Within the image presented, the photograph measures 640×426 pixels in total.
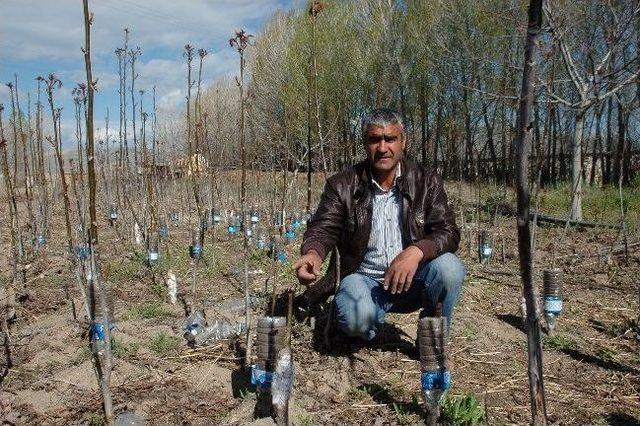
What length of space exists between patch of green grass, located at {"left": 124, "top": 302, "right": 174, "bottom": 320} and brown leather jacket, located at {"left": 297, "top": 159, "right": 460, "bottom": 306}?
1306 mm

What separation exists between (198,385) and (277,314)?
2.88 feet

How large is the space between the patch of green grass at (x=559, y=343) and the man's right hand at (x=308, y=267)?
4.44 feet

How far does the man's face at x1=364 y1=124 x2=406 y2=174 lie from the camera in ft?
7.80

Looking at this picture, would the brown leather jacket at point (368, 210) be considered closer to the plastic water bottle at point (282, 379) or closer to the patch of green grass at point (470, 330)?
the patch of green grass at point (470, 330)

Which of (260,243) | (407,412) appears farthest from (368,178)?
(260,243)

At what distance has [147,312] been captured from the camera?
3.22 meters

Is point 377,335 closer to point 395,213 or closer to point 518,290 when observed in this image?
point 395,213

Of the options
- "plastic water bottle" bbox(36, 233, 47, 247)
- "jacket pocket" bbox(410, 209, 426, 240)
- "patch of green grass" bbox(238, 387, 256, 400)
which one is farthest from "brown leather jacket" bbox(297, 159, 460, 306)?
"plastic water bottle" bbox(36, 233, 47, 247)

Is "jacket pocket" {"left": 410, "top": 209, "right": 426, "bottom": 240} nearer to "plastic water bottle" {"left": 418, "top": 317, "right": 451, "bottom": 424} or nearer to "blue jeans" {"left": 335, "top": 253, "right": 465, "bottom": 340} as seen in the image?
"blue jeans" {"left": 335, "top": 253, "right": 465, "bottom": 340}

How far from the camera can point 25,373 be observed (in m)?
2.44

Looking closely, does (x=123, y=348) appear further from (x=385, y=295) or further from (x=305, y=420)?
(x=385, y=295)

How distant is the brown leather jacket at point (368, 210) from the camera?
2445mm

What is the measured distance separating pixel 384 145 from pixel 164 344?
146cm

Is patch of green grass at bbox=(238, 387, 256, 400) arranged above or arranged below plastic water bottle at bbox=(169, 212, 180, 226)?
below
